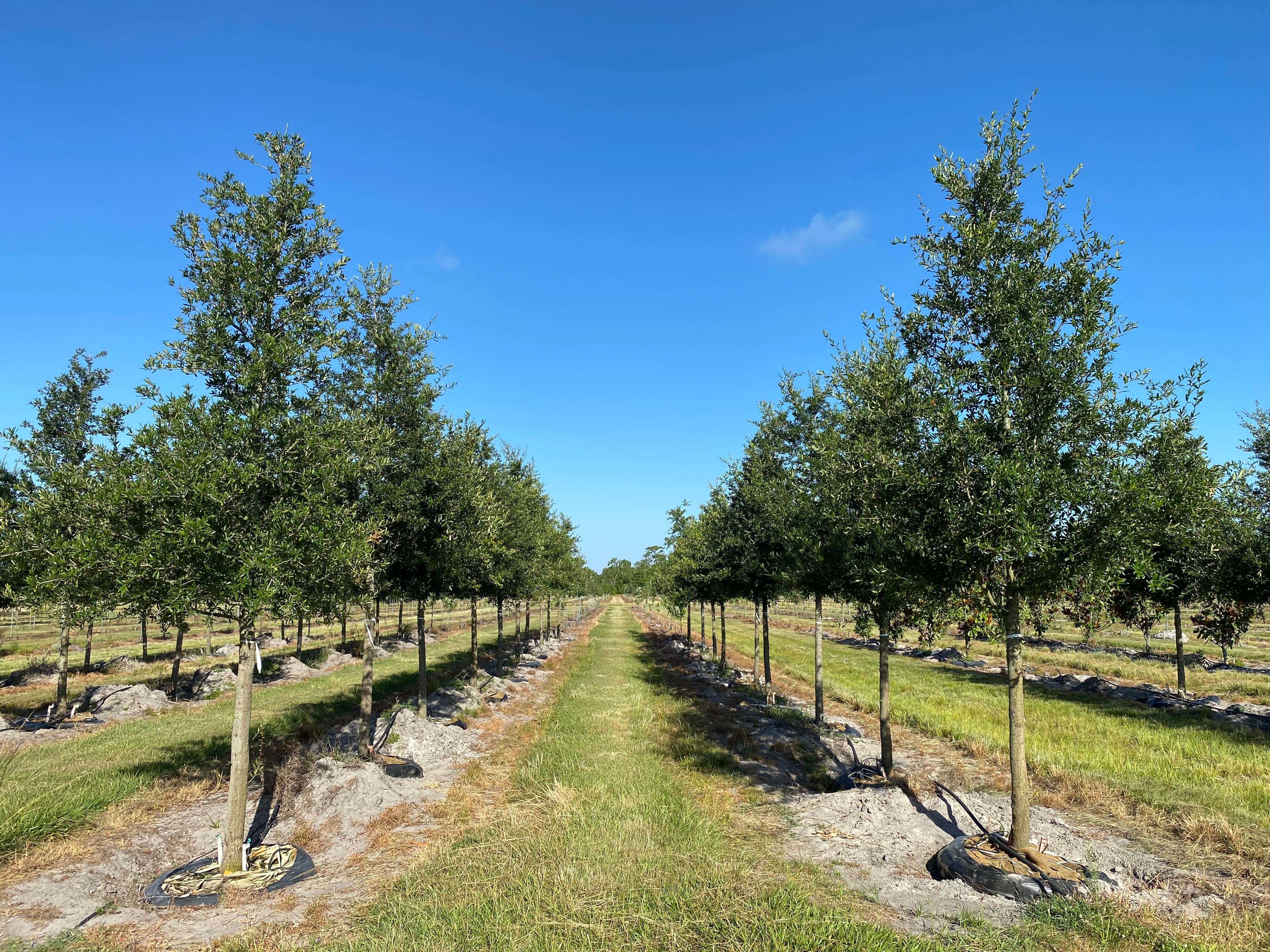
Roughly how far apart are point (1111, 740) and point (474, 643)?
2402 cm

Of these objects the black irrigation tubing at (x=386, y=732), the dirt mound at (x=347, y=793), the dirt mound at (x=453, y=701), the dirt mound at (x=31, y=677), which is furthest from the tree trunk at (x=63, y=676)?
the dirt mound at (x=347, y=793)

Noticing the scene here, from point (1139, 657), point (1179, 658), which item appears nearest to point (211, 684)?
point (1179, 658)

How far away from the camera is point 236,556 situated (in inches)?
382

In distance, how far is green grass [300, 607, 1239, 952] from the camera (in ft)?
24.3

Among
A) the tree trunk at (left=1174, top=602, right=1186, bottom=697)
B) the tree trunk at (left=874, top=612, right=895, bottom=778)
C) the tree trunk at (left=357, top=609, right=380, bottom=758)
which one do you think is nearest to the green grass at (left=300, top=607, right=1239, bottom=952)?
the tree trunk at (left=874, top=612, right=895, bottom=778)

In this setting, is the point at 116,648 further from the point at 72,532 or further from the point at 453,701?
the point at 72,532

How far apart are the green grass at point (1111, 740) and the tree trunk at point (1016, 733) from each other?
4.82 m

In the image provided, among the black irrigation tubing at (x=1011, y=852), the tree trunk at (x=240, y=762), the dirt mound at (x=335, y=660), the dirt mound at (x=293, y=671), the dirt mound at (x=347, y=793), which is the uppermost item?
the tree trunk at (x=240, y=762)

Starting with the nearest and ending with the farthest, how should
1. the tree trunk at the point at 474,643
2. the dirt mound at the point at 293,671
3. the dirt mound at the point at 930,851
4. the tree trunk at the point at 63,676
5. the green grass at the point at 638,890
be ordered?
the green grass at the point at 638,890, the dirt mound at the point at 930,851, the tree trunk at the point at 63,676, the tree trunk at the point at 474,643, the dirt mound at the point at 293,671

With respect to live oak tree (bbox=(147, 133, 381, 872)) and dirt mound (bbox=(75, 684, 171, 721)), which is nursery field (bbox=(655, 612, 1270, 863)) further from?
dirt mound (bbox=(75, 684, 171, 721))

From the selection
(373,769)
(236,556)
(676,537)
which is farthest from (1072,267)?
(676,537)

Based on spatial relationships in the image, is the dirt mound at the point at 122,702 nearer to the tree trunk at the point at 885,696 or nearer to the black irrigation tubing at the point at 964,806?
the tree trunk at the point at 885,696

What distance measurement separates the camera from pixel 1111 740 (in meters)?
18.9

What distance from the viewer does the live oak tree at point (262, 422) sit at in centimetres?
977
